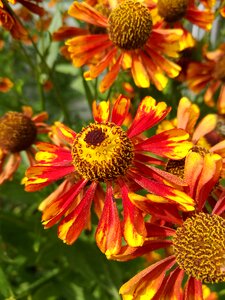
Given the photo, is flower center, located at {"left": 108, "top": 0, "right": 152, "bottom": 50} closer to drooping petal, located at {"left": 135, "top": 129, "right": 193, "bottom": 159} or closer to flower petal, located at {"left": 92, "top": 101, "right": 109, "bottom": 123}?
flower petal, located at {"left": 92, "top": 101, "right": 109, "bottom": 123}

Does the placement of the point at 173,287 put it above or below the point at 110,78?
below

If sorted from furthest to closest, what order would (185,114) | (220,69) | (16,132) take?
(220,69) < (16,132) < (185,114)

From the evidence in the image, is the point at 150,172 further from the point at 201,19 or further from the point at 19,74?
the point at 19,74

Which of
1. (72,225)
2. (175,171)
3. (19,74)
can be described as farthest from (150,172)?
(19,74)

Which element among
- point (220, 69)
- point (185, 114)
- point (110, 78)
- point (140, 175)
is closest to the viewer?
point (140, 175)

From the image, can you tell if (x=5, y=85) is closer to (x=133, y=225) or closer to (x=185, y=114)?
(x=185, y=114)

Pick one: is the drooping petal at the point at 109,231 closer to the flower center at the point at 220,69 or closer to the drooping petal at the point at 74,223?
the drooping petal at the point at 74,223

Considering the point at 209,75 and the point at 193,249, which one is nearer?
the point at 193,249

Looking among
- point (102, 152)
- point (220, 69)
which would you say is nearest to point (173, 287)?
point (102, 152)
